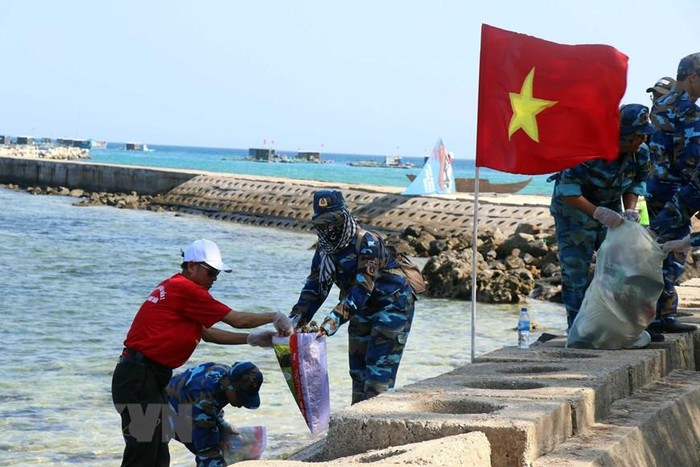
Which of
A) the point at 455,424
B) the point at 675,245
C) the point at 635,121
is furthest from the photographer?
the point at 635,121

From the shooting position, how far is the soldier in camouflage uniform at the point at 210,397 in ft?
18.3

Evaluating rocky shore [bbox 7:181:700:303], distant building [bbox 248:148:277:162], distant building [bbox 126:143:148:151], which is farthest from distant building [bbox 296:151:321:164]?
rocky shore [bbox 7:181:700:303]

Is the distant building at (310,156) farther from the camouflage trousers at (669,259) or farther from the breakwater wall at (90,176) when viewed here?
the camouflage trousers at (669,259)

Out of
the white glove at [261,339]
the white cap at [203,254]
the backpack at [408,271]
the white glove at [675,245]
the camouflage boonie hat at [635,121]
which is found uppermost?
the camouflage boonie hat at [635,121]

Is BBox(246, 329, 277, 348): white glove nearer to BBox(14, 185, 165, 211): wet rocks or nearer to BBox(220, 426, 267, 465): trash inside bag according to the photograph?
BBox(220, 426, 267, 465): trash inside bag

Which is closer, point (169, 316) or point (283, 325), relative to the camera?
point (169, 316)

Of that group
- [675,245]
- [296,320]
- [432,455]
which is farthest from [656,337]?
[432,455]

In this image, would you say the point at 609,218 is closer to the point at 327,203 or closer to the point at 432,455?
the point at 327,203

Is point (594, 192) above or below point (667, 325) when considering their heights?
above

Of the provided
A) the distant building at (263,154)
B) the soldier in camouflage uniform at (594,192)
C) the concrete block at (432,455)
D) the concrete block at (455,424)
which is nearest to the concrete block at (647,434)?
the concrete block at (455,424)

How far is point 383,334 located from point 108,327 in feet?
30.0

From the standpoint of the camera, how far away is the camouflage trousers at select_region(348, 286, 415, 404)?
246 inches

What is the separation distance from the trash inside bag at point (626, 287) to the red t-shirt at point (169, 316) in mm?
2234

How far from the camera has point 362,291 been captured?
5949 mm
